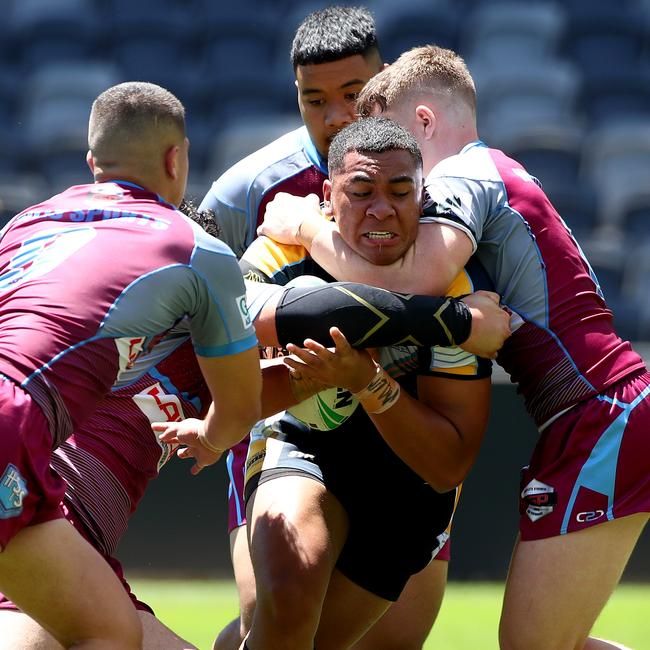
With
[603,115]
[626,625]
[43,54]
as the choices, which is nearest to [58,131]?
[43,54]

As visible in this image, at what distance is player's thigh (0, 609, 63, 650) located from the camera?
321 centimetres

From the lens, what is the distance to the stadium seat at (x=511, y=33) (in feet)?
32.4

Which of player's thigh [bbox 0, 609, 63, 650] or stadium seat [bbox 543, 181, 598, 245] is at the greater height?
player's thigh [bbox 0, 609, 63, 650]

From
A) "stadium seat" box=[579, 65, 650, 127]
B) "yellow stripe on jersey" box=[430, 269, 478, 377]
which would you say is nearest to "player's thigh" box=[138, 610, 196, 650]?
"yellow stripe on jersey" box=[430, 269, 478, 377]

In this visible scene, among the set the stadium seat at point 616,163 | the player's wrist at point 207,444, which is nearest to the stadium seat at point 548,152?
the stadium seat at point 616,163

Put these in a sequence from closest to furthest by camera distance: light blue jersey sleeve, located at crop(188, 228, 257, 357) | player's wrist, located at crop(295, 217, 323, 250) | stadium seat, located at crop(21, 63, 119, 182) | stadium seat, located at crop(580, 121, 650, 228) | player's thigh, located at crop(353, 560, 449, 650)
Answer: light blue jersey sleeve, located at crop(188, 228, 257, 357), player's wrist, located at crop(295, 217, 323, 250), player's thigh, located at crop(353, 560, 449, 650), stadium seat, located at crop(580, 121, 650, 228), stadium seat, located at crop(21, 63, 119, 182)

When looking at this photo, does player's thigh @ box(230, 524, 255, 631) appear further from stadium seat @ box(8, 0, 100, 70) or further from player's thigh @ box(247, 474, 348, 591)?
stadium seat @ box(8, 0, 100, 70)

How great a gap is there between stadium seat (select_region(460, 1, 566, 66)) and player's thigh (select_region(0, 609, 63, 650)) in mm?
7358

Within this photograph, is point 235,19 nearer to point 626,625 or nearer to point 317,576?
point 626,625

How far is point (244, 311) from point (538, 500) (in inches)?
39.6

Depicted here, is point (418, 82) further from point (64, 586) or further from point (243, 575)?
point (64, 586)

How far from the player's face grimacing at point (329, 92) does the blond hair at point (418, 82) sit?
569 millimetres

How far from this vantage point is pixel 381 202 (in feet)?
10.7

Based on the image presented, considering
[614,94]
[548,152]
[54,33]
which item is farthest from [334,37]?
[54,33]
